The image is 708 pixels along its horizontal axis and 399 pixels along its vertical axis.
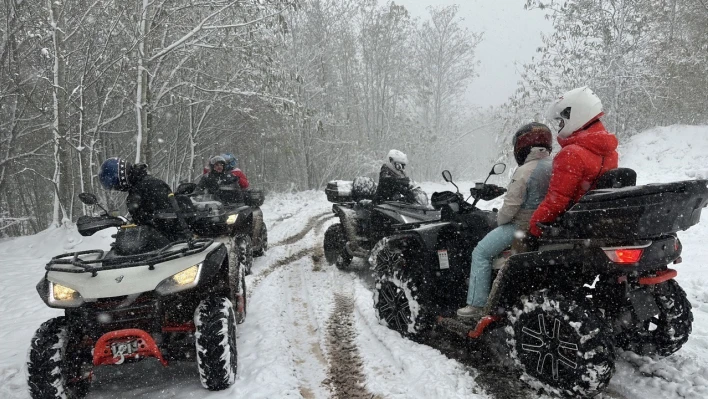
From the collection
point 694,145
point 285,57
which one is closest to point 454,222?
point 694,145

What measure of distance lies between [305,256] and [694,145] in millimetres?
14979

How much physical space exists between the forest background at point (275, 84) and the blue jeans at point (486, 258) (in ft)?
27.0

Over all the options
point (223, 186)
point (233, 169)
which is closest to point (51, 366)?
point (223, 186)

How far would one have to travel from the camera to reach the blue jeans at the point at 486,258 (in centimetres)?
355

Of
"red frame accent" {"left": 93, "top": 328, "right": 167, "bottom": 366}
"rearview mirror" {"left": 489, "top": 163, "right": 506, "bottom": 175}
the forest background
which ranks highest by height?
the forest background

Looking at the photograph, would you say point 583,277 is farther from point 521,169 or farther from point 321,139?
point 321,139

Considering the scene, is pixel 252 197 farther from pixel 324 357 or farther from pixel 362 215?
pixel 324 357

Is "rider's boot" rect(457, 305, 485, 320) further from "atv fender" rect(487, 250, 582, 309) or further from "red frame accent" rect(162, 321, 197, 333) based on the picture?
"red frame accent" rect(162, 321, 197, 333)

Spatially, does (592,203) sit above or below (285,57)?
below

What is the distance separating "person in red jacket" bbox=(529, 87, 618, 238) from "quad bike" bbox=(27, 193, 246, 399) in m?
2.42

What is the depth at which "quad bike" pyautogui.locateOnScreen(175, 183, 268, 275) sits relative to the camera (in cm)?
593

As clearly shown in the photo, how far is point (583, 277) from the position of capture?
3.00 metres

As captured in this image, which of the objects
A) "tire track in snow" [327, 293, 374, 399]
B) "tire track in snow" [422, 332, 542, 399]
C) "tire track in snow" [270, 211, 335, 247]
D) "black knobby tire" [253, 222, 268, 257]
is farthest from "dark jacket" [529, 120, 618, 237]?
"tire track in snow" [270, 211, 335, 247]

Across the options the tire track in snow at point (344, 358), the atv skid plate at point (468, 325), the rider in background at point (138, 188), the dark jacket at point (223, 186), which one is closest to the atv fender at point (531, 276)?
the atv skid plate at point (468, 325)
